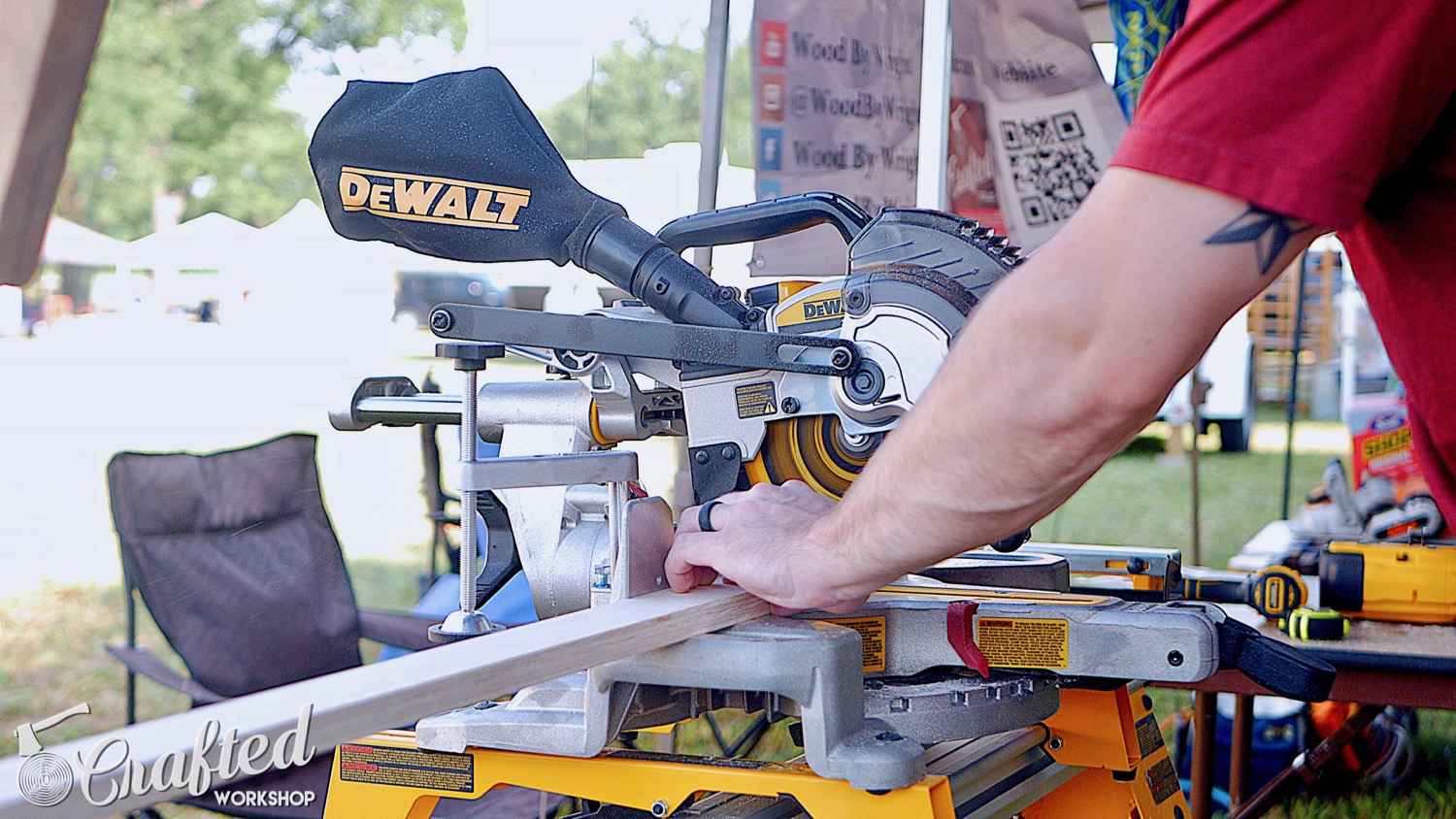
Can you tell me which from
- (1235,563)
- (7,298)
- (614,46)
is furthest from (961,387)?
(1235,563)

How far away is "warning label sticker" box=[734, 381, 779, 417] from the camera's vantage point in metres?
1.22

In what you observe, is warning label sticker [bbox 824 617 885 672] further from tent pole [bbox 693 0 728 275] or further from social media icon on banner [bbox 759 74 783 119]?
social media icon on banner [bbox 759 74 783 119]

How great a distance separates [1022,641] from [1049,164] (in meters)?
2.20

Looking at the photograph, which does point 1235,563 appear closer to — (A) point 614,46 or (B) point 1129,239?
(A) point 614,46

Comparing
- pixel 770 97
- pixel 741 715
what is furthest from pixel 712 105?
pixel 741 715

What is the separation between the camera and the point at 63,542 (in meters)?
6.97

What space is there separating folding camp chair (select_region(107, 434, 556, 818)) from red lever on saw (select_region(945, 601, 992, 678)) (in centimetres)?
177

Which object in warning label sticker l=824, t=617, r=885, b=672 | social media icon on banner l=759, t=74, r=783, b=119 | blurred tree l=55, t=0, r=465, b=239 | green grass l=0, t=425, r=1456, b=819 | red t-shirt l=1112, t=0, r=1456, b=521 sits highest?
blurred tree l=55, t=0, r=465, b=239

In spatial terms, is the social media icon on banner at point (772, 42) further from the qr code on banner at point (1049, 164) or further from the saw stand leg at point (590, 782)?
the saw stand leg at point (590, 782)

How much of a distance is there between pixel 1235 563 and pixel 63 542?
20.9ft

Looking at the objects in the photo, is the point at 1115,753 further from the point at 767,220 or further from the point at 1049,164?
the point at 1049,164

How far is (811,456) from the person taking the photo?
125cm

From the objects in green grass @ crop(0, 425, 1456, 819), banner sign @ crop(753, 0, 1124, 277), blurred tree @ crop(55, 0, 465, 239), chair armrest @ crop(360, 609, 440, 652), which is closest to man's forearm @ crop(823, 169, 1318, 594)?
banner sign @ crop(753, 0, 1124, 277)

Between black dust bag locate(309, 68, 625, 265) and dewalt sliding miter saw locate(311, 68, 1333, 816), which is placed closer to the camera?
dewalt sliding miter saw locate(311, 68, 1333, 816)
